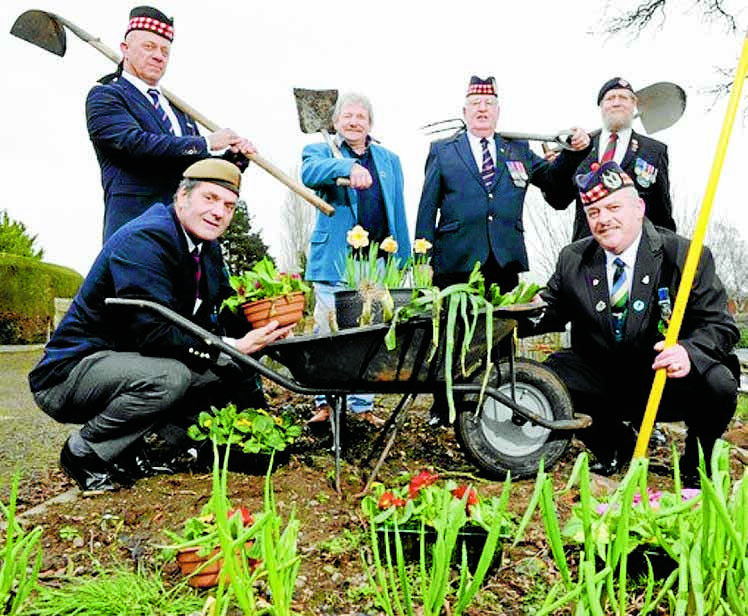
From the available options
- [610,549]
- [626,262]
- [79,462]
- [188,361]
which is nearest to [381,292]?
[188,361]

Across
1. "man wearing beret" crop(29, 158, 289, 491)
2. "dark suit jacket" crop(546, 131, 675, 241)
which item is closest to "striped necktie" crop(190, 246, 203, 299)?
"man wearing beret" crop(29, 158, 289, 491)

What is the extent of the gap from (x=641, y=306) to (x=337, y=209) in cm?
141

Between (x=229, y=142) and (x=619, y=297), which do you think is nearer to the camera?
(x=619, y=297)

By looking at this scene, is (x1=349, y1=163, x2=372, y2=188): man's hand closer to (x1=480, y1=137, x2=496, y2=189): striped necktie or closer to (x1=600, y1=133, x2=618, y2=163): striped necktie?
(x1=480, y1=137, x2=496, y2=189): striped necktie

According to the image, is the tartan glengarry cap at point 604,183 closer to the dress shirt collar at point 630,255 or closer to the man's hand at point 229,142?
the dress shirt collar at point 630,255

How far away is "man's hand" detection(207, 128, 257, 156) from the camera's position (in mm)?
3002

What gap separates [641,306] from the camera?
2809 mm

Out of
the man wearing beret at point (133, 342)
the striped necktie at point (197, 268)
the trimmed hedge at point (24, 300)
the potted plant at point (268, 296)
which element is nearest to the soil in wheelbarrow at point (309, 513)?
the man wearing beret at point (133, 342)

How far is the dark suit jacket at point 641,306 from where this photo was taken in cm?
269

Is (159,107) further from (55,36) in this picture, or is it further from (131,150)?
(55,36)

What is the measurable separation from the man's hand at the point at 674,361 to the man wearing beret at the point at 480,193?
45.5 inches

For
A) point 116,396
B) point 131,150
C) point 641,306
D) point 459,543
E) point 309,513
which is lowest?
point 309,513

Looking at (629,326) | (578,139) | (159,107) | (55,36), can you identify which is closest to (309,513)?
(629,326)

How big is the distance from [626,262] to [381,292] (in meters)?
1.01
